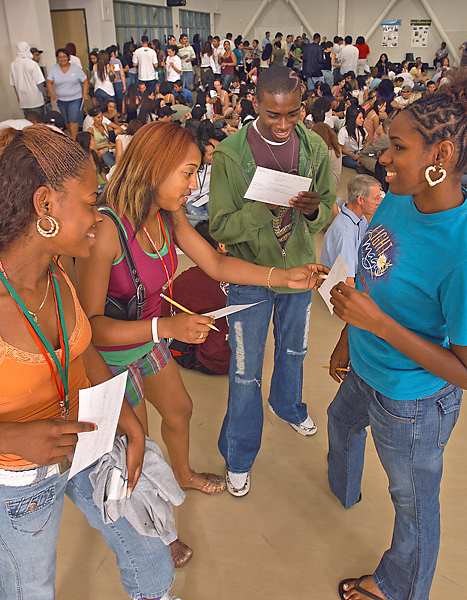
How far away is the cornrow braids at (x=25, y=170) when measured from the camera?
1.13 m

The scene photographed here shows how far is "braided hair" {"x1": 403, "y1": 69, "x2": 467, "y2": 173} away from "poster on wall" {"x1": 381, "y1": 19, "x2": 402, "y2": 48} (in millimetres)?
21518

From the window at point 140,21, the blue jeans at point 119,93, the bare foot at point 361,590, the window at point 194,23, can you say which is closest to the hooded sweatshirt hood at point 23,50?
the blue jeans at point 119,93

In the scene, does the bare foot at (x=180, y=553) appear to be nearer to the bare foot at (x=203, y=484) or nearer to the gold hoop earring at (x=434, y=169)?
the bare foot at (x=203, y=484)

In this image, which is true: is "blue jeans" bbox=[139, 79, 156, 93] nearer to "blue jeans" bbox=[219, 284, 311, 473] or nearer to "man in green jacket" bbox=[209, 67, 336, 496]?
"man in green jacket" bbox=[209, 67, 336, 496]

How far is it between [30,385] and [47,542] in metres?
0.45

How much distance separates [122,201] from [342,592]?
167cm

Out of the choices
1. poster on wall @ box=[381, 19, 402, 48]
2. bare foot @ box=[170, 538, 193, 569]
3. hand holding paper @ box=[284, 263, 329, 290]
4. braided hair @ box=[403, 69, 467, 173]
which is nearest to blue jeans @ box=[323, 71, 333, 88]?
poster on wall @ box=[381, 19, 402, 48]

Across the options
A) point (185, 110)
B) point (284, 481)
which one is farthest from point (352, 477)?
point (185, 110)

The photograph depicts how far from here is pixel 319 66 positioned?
41.4 feet

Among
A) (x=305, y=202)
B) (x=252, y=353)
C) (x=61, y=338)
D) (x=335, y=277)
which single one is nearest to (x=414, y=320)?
(x=335, y=277)

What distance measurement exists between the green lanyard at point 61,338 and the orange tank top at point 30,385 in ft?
0.06

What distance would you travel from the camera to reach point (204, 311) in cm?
319

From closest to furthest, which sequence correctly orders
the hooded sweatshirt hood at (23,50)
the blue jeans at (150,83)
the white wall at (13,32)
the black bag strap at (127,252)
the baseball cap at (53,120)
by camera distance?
the black bag strap at (127,252), the baseball cap at (53,120), the hooded sweatshirt hood at (23,50), the white wall at (13,32), the blue jeans at (150,83)

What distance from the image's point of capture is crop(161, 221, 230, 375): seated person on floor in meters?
3.16
